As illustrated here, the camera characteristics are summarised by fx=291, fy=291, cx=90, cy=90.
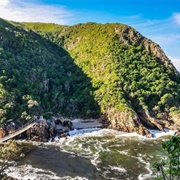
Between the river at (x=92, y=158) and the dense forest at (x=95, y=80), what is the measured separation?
331 inches

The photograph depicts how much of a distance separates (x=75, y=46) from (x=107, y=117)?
51142 millimetres

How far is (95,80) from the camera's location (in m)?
93.1

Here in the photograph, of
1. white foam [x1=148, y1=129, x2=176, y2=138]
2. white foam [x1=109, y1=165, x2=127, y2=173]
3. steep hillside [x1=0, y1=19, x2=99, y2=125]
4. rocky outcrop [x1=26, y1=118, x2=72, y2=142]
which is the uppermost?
steep hillside [x1=0, y1=19, x2=99, y2=125]

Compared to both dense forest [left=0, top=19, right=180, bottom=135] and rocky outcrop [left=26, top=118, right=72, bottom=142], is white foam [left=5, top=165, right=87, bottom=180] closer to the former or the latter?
rocky outcrop [left=26, top=118, right=72, bottom=142]

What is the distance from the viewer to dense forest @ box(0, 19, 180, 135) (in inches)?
2938

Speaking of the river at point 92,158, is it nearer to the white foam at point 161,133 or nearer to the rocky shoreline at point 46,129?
the white foam at point 161,133

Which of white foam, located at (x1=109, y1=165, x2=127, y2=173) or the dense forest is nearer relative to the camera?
white foam, located at (x1=109, y1=165, x2=127, y2=173)

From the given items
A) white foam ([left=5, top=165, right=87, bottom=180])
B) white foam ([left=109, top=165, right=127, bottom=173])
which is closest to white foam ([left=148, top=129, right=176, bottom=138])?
white foam ([left=109, top=165, right=127, bottom=173])

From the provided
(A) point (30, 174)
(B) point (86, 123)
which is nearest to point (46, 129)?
(B) point (86, 123)

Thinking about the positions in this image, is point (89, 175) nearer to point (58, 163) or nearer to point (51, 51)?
point (58, 163)

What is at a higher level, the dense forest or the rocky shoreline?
the dense forest

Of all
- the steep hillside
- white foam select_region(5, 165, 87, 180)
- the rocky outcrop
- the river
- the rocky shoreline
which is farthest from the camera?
the steep hillside

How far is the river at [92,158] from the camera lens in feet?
148

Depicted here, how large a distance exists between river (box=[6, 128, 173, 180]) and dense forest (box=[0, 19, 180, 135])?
841cm
